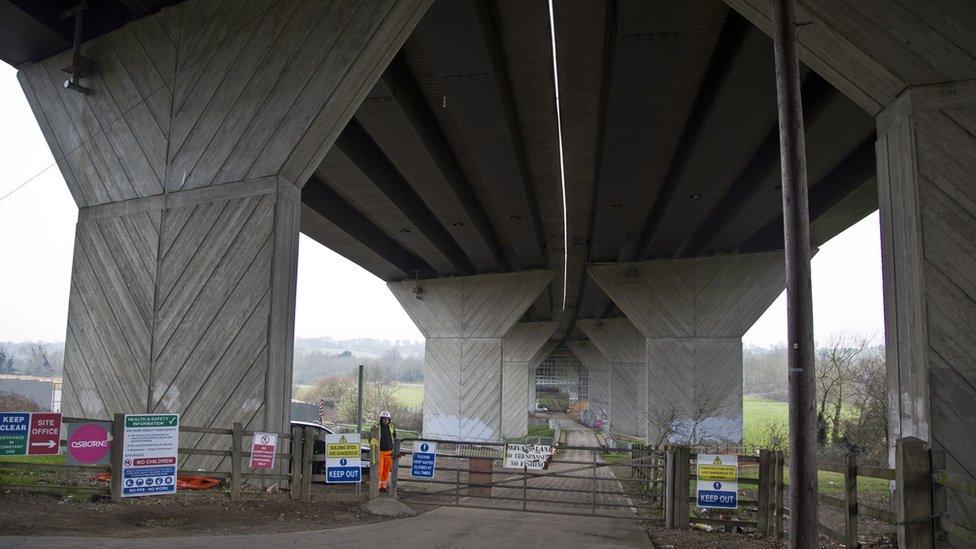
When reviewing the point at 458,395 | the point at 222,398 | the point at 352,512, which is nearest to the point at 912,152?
the point at 352,512

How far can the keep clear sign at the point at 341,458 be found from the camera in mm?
12195

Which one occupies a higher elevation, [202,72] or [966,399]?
[202,72]

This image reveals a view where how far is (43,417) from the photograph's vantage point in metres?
9.57

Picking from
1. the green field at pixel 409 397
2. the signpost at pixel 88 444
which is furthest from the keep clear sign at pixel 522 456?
the green field at pixel 409 397

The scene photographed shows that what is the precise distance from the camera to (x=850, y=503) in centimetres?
756

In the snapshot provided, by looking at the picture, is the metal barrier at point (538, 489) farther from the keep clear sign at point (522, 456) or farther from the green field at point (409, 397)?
the green field at point (409, 397)

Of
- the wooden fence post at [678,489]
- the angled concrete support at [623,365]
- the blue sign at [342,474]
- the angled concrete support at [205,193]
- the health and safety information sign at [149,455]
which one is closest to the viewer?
the health and safety information sign at [149,455]

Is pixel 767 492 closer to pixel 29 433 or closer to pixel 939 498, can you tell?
pixel 939 498

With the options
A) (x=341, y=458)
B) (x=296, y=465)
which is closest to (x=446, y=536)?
(x=341, y=458)

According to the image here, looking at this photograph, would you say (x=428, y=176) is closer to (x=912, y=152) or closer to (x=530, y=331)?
(x=912, y=152)

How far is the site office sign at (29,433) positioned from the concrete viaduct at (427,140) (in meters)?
3.49

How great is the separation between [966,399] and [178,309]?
1242 centimetres

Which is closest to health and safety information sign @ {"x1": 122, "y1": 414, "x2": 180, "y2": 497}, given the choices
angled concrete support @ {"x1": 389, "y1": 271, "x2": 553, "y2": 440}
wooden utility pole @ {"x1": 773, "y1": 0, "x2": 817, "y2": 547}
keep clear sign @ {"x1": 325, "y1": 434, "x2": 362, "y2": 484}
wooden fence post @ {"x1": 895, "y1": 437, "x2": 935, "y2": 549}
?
keep clear sign @ {"x1": 325, "y1": 434, "x2": 362, "y2": 484}

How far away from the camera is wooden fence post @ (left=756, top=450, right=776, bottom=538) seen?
11.0 m
